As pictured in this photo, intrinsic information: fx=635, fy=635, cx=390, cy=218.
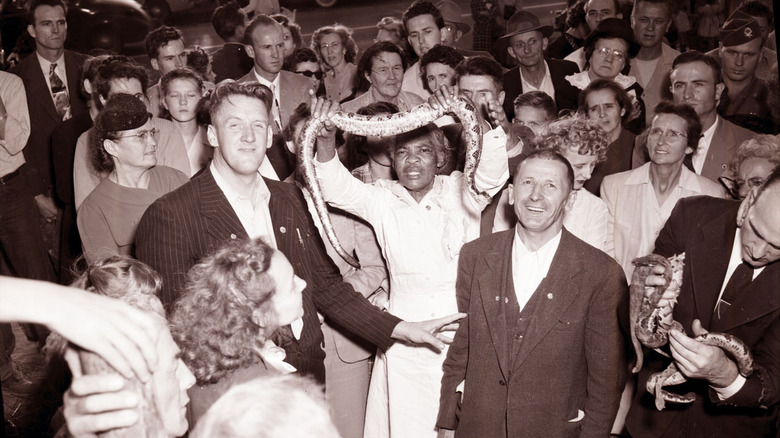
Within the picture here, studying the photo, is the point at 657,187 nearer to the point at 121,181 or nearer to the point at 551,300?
the point at 551,300

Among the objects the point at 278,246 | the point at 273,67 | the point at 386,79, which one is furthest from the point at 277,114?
the point at 278,246

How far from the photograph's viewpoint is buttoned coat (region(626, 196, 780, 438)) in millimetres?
2154

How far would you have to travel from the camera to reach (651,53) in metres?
4.52

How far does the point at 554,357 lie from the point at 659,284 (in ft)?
1.55

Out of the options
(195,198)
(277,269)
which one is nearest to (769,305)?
(277,269)

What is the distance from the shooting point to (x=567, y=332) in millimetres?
2336

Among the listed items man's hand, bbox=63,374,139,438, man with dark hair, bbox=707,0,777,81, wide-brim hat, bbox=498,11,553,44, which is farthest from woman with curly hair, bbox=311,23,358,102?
man's hand, bbox=63,374,139,438

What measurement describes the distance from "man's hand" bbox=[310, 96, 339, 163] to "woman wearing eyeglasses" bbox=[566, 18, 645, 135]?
240 cm

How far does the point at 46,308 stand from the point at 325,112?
5.54 ft

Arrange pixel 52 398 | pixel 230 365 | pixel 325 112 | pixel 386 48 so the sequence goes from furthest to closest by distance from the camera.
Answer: pixel 386 48 < pixel 52 398 < pixel 325 112 < pixel 230 365

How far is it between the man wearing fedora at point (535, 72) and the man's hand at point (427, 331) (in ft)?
7.68

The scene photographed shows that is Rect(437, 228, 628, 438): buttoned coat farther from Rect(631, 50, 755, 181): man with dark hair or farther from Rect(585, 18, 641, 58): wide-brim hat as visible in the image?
Rect(585, 18, 641, 58): wide-brim hat

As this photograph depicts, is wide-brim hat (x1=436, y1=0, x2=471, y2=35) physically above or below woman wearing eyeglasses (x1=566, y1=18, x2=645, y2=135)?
above

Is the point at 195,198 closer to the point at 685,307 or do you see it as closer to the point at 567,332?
the point at 567,332
